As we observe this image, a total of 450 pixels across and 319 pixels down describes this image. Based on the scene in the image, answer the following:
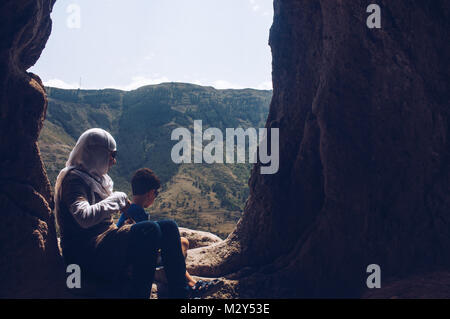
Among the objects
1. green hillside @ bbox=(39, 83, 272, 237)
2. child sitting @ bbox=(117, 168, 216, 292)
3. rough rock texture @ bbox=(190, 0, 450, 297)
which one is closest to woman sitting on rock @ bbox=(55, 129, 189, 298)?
child sitting @ bbox=(117, 168, 216, 292)

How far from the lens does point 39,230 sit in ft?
13.8

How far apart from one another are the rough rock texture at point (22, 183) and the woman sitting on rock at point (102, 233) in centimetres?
41

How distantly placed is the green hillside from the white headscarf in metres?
34.3

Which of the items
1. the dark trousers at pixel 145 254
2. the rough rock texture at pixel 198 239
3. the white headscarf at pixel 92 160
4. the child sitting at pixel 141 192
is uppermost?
the white headscarf at pixel 92 160

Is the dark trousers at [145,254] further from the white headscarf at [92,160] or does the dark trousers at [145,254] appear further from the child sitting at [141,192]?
the white headscarf at [92,160]

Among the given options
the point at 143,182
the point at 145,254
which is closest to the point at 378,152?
the point at 143,182

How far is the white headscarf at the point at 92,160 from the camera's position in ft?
12.8

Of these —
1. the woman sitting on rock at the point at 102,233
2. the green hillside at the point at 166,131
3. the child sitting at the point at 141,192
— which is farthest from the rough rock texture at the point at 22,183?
the green hillside at the point at 166,131

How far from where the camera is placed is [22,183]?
168 inches

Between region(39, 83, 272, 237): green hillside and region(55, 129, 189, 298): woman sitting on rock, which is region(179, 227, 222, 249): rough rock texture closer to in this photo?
region(55, 129, 189, 298): woman sitting on rock

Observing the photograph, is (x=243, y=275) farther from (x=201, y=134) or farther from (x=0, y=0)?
(x=201, y=134)

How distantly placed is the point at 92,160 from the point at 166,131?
243 ft

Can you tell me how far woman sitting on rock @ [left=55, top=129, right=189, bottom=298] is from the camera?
3.75m
